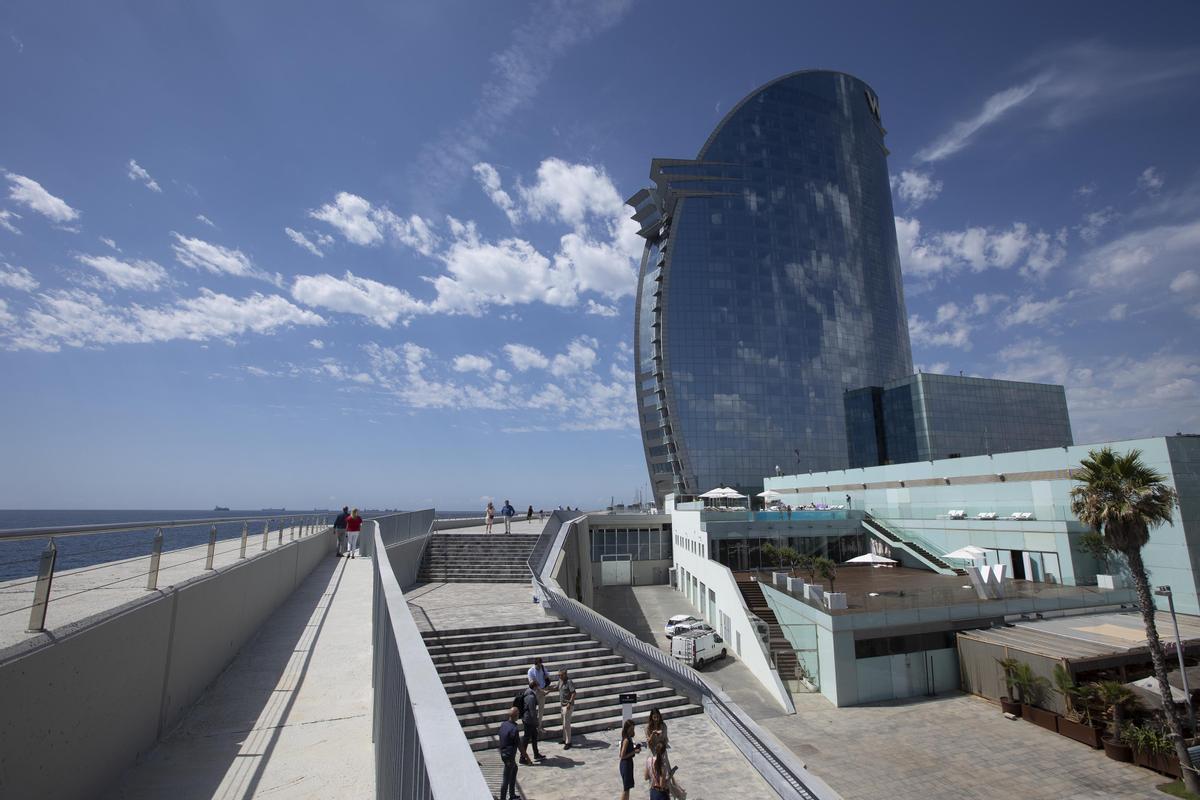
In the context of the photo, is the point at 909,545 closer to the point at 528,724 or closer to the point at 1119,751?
the point at 1119,751

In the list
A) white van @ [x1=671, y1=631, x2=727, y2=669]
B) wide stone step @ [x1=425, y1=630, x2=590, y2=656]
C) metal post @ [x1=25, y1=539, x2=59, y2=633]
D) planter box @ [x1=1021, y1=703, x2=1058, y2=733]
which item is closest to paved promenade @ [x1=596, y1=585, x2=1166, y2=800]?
planter box @ [x1=1021, y1=703, x2=1058, y2=733]

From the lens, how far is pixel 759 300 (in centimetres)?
8838

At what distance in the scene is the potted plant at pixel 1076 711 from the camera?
54.2 ft

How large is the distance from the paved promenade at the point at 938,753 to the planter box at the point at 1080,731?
0.74ft

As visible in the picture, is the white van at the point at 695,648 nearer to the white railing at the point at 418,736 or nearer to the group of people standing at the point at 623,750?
the group of people standing at the point at 623,750

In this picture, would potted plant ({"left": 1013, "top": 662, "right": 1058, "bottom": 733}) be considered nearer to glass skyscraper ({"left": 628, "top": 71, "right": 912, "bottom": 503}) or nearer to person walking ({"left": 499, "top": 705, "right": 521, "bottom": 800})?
person walking ({"left": 499, "top": 705, "right": 521, "bottom": 800})

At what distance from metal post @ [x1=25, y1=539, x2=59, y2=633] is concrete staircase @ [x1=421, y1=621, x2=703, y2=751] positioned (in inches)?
325

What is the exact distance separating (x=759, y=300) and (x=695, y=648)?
7157 centimetres

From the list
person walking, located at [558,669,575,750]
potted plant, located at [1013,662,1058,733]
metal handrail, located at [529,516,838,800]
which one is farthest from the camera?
potted plant, located at [1013,662,1058,733]

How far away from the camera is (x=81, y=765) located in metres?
4.66

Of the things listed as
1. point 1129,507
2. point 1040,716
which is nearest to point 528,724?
point 1040,716

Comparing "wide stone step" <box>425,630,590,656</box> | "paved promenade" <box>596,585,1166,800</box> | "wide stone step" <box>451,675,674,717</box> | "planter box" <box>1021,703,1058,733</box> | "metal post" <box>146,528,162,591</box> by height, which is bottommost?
"paved promenade" <box>596,585,1166,800</box>

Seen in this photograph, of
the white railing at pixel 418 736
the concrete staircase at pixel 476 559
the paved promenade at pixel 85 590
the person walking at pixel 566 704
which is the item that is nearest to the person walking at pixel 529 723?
the person walking at pixel 566 704

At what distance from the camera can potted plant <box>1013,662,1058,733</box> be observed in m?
17.4
